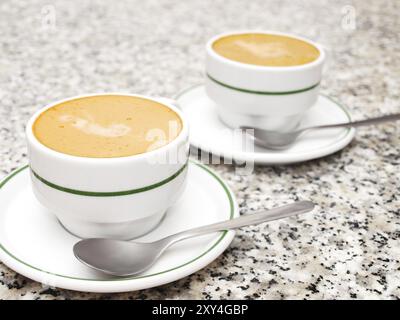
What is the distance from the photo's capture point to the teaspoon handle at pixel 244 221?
567mm

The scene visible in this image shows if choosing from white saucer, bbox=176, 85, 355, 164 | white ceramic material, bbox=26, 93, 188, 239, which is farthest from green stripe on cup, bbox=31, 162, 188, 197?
white saucer, bbox=176, 85, 355, 164

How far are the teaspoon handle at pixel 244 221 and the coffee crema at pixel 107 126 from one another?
0.32ft

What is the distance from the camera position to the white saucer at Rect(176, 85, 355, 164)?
763 millimetres

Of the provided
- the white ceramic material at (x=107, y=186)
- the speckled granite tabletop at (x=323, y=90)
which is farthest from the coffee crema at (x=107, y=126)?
the speckled granite tabletop at (x=323, y=90)

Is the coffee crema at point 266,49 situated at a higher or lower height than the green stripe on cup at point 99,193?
higher

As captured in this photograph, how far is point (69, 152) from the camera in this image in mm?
539

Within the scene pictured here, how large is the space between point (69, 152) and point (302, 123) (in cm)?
47

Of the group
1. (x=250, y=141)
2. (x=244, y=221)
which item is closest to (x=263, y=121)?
(x=250, y=141)

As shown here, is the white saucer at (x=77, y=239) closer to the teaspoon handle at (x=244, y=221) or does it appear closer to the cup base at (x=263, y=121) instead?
the teaspoon handle at (x=244, y=221)

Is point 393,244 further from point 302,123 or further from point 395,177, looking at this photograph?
point 302,123

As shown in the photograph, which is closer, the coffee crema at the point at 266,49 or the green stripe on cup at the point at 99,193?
the green stripe on cup at the point at 99,193

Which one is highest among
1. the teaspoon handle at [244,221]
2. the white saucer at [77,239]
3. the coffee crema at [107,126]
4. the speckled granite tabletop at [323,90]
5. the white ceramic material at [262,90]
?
the coffee crema at [107,126]

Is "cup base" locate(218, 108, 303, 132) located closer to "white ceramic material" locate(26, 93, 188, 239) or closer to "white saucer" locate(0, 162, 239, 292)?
"white saucer" locate(0, 162, 239, 292)

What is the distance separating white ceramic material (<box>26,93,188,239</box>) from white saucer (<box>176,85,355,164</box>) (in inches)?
8.0
